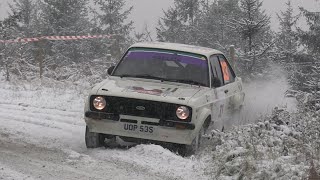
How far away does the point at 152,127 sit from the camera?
6.60 m

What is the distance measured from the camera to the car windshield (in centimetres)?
766

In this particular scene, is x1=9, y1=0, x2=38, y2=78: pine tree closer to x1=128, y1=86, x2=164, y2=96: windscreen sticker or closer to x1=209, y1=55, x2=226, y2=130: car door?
x1=209, y1=55, x2=226, y2=130: car door

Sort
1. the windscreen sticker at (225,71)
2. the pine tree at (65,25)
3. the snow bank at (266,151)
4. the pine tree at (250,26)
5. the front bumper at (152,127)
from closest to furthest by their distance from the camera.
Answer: the snow bank at (266,151), the front bumper at (152,127), the windscreen sticker at (225,71), the pine tree at (250,26), the pine tree at (65,25)

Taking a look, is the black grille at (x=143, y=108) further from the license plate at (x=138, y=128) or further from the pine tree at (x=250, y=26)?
the pine tree at (x=250, y=26)

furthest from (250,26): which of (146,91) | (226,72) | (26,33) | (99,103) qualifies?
(26,33)

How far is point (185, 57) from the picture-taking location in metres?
8.00

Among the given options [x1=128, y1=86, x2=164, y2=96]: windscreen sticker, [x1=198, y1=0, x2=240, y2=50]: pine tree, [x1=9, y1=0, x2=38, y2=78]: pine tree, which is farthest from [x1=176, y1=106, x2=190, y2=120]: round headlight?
[x1=198, y1=0, x2=240, y2=50]: pine tree

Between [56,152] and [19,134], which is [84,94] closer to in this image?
[19,134]

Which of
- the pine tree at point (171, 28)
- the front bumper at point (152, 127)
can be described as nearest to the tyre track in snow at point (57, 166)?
the front bumper at point (152, 127)

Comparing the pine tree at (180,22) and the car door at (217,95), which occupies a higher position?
the pine tree at (180,22)

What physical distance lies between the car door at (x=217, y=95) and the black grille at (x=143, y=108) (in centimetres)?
107

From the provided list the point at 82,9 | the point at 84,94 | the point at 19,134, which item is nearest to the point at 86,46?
the point at 82,9

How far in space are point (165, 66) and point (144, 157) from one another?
1.98 metres

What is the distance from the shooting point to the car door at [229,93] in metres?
8.50
